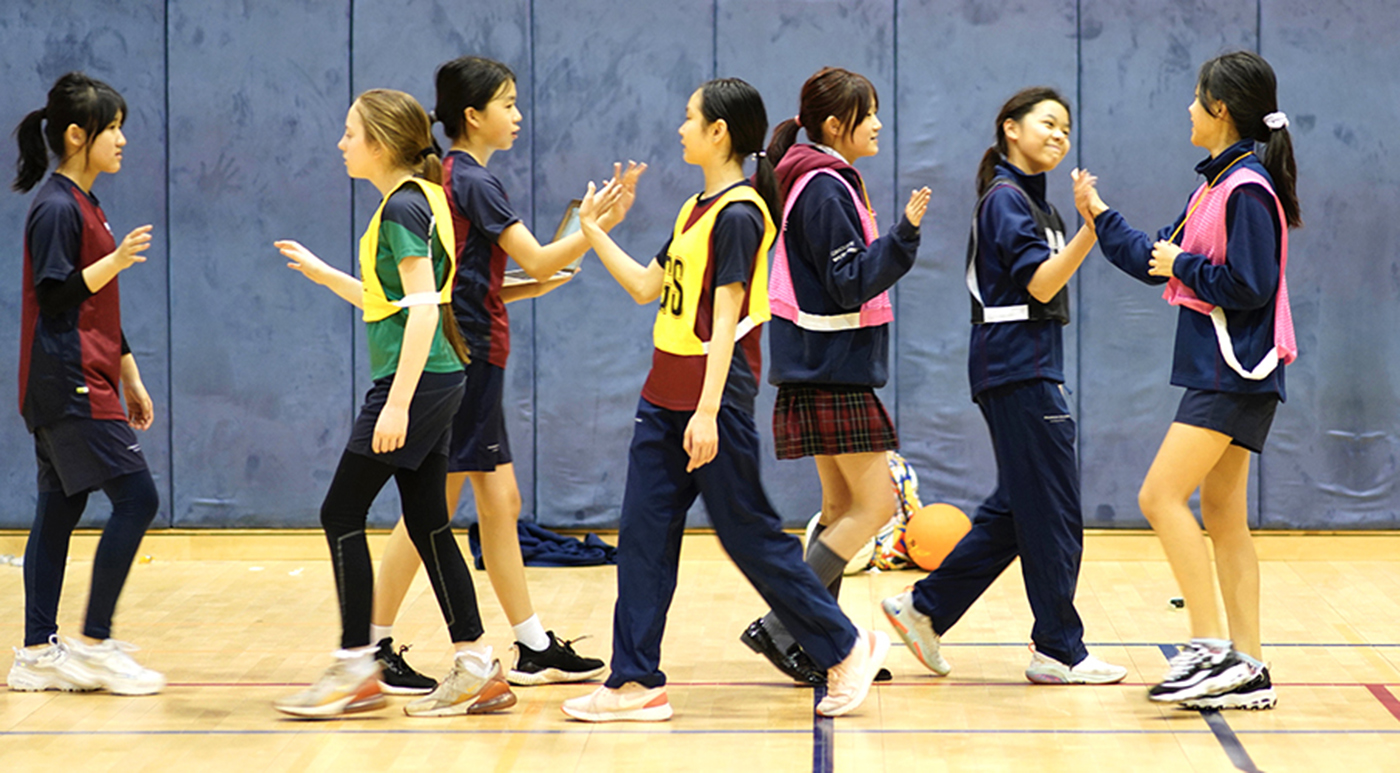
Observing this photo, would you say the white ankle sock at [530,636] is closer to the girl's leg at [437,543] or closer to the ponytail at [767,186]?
the girl's leg at [437,543]

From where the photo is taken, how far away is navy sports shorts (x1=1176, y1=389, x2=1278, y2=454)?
3.42 m

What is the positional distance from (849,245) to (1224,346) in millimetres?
931

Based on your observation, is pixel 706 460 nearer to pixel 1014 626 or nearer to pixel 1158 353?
pixel 1014 626

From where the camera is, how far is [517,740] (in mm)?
3260

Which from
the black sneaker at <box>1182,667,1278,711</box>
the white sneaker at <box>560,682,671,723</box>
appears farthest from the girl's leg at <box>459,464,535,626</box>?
the black sneaker at <box>1182,667,1278,711</box>

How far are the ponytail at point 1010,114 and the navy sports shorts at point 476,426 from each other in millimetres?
1413

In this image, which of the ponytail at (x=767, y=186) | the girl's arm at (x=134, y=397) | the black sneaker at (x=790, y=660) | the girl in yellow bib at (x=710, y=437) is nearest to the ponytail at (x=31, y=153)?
the girl's arm at (x=134, y=397)

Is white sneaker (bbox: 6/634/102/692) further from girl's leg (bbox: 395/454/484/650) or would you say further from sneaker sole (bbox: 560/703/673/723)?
sneaker sole (bbox: 560/703/673/723)

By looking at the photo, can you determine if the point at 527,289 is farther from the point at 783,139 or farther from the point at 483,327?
the point at 783,139

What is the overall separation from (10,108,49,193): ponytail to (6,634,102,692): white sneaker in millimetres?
1226

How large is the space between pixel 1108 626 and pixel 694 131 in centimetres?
217

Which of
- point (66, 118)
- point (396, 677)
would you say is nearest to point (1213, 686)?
point (396, 677)

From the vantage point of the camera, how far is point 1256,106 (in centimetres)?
351

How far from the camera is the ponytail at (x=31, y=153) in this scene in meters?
3.84
